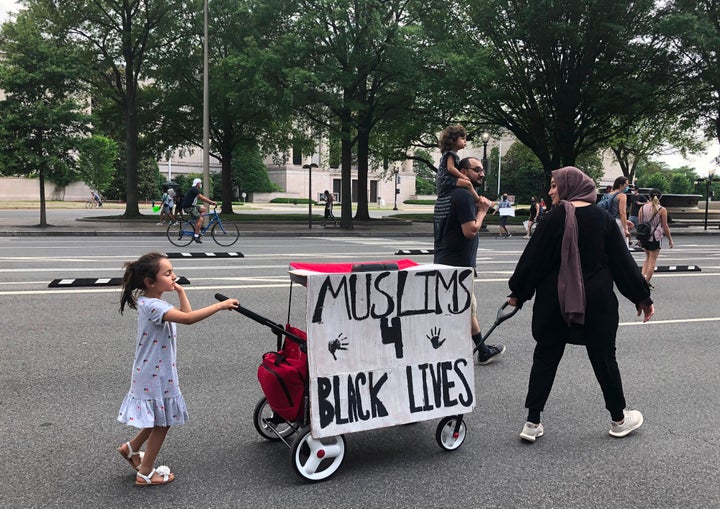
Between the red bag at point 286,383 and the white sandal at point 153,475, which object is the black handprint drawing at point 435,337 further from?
the white sandal at point 153,475

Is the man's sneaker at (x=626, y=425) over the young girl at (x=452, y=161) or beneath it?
beneath

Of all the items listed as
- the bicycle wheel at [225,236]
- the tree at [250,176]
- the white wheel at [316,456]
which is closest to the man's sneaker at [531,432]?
the white wheel at [316,456]

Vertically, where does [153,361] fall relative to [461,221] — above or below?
below

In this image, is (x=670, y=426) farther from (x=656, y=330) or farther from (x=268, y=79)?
(x=268, y=79)

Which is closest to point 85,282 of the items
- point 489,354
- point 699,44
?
point 489,354

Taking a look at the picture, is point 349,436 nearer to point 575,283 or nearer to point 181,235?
point 575,283

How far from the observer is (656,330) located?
7402mm

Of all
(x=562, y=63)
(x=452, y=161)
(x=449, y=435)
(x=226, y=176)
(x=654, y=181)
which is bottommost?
(x=449, y=435)

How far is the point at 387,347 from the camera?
12.2ft

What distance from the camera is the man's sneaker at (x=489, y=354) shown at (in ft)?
19.4

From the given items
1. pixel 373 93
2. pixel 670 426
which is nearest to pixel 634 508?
pixel 670 426

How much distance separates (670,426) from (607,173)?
388 ft

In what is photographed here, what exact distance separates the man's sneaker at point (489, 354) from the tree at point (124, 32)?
24423 millimetres

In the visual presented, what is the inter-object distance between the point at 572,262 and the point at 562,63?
89.4ft
